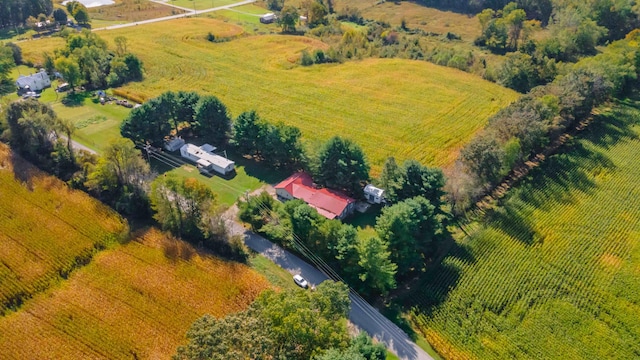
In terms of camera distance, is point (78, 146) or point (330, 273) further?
point (78, 146)

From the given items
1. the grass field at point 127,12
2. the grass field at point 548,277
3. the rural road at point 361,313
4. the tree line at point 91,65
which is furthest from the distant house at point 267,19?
the rural road at point 361,313

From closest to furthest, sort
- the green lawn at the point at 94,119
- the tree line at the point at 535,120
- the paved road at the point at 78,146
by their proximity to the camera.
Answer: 1. the tree line at the point at 535,120
2. the paved road at the point at 78,146
3. the green lawn at the point at 94,119

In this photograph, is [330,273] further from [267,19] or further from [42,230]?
[267,19]

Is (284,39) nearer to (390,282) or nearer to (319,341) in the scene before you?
(390,282)

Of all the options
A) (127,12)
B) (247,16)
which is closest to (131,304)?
(247,16)

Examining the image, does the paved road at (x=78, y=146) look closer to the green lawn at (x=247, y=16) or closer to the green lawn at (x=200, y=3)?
the green lawn at (x=247, y=16)

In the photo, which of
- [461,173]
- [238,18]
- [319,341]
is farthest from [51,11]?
[319,341]
